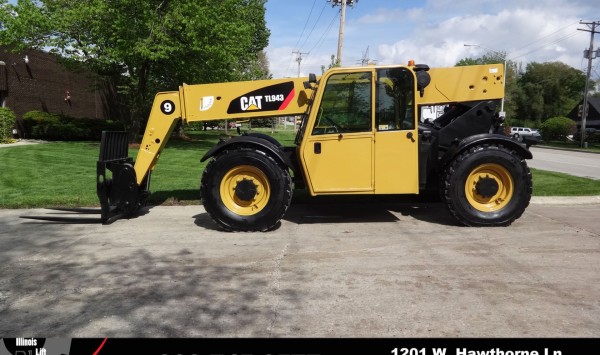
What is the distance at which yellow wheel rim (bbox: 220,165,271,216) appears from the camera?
6.49m

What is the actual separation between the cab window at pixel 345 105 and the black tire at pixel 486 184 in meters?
1.40

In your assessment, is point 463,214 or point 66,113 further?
point 66,113

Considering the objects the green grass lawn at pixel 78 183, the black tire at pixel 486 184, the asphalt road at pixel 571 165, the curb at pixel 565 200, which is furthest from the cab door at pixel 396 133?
the asphalt road at pixel 571 165

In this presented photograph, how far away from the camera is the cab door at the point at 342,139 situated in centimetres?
644

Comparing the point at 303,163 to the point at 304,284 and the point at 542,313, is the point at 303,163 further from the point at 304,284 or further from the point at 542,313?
the point at 542,313

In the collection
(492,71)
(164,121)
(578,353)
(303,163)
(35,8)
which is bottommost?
(578,353)

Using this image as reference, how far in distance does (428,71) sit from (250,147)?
2.81 m

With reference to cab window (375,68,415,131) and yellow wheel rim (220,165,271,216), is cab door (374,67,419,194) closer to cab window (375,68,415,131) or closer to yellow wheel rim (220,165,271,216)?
cab window (375,68,415,131)

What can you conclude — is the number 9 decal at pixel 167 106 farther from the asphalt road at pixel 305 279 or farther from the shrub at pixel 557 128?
the shrub at pixel 557 128

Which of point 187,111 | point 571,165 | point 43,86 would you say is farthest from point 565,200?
point 43,86

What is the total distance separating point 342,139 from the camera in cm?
645

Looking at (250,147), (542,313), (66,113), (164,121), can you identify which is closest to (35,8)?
(66,113)

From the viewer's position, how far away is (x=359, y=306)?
388 cm

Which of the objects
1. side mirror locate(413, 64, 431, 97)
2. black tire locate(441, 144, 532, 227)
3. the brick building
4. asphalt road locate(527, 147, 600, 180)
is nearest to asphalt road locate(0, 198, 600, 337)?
black tire locate(441, 144, 532, 227)
